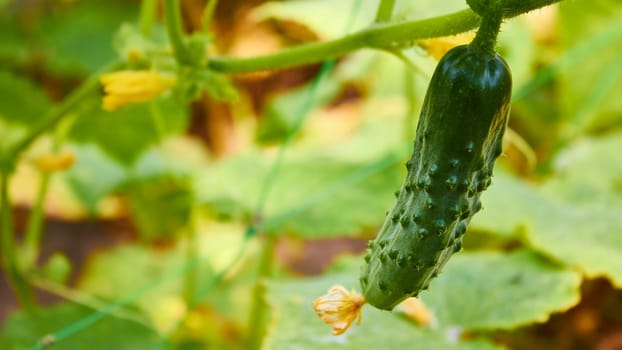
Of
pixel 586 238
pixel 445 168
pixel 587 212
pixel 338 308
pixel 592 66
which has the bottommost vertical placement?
pixel 338 308

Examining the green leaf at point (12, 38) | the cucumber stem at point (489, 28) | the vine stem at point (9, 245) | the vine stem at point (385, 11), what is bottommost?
the vine stem at point (9, 245)

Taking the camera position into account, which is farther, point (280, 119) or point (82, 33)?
point (82, 33)

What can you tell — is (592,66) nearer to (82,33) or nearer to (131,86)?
(131,86)

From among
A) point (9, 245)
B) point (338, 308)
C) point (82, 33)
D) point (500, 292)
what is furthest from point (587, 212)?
point (82, 33)

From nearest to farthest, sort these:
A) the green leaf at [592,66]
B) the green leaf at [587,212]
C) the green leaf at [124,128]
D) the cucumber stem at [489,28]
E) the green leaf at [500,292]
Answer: the cucumber stem at [489,28] < the green leaf at [500,292] < the green leaf at [587,212] < the green leaf at [124,128] < the green leaf at [592,66]

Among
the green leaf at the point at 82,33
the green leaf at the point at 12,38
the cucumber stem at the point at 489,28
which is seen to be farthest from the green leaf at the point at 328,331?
the green leaf at the point at 12,38

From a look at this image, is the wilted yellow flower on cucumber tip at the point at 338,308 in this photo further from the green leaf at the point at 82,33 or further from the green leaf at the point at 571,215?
the green leaf at the point at 82,33

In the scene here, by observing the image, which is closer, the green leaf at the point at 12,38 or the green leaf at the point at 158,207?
the green leaf at the point at 158,207
